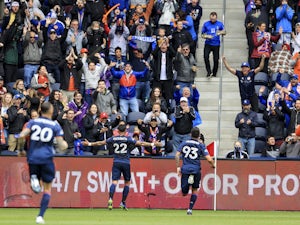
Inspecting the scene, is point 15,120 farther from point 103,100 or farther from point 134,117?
point 134,117

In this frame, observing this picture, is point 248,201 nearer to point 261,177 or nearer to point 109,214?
point 261,177

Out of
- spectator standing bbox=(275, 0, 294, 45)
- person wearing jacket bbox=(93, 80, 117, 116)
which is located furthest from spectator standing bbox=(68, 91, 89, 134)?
spectator standing bbox=(275, 0, 294, 45)

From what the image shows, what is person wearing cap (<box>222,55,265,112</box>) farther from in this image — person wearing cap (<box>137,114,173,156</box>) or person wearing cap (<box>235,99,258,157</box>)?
person wearing cap (<box>137,114,173,156</box>)

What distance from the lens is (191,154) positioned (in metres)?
26.0

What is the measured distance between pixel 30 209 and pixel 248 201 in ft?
18.2

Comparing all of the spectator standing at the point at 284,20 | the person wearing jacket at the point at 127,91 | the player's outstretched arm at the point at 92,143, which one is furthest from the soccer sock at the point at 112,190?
the spectator standing at the point at 284,20

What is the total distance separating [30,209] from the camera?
28172 mm

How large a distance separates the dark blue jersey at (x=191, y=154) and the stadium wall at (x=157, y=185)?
2.91m

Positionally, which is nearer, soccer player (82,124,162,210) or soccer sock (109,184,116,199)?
soccer player (82,124,162,210)

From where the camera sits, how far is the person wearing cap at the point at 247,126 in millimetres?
30859

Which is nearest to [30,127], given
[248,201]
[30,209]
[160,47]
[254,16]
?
[30,209]

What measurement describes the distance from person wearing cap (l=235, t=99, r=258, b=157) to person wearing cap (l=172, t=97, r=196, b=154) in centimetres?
131

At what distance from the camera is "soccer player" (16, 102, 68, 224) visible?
66.8 feet

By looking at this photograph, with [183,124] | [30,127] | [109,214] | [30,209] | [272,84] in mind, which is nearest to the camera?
[30,127]
